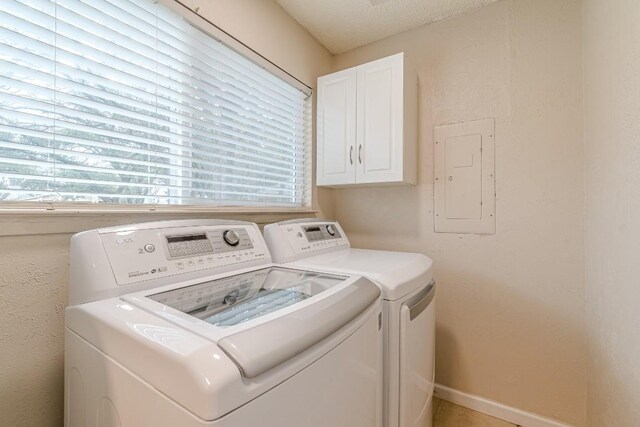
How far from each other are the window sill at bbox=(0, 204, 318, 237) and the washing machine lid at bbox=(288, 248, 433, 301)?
54 cm

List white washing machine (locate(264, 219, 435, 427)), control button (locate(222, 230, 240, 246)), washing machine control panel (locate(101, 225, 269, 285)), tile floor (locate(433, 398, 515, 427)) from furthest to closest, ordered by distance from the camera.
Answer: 1. tile floor (locate(433, 398, 515, 427))
2. control button (locate(222, 230, 240, 246))
3. white washing machine (locate(264, 219, 435, 427))
4. washing machine control panel (locate(101, 225, 269, 285))

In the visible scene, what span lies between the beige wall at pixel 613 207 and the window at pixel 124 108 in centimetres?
161

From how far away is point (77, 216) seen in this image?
94cm

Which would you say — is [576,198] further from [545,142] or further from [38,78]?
[38,78]

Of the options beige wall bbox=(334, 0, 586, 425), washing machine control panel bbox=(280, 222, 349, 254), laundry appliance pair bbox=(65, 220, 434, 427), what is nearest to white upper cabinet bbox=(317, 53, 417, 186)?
beige wall bbox=(334, 0, 586, 425)

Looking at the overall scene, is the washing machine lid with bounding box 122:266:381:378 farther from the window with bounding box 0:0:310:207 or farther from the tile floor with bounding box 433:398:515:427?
the tile floor with bounding box 433:398:515:427

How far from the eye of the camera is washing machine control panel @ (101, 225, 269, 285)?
2.73 feet

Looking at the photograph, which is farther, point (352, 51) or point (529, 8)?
point (352, 51)

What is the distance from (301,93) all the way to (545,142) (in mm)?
1540

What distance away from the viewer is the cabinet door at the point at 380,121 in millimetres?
1697

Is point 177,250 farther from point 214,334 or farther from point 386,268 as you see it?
point 386,268

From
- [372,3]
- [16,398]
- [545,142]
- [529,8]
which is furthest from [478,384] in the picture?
[372,3]

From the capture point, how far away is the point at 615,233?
1109 millimetres

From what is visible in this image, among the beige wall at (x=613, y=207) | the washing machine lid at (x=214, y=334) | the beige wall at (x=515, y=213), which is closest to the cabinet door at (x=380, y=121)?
the beige wall at (x=515, y=213)
